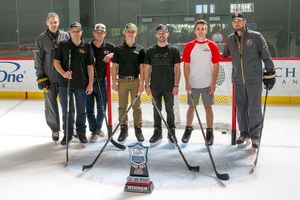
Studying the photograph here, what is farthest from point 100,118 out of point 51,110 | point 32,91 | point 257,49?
point 32,91

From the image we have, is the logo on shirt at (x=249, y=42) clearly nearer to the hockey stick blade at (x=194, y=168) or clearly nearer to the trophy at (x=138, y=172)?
the hockey stick blade at (x=194, y=168)

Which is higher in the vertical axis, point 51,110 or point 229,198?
point 51,110

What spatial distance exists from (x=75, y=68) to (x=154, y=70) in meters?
0.81

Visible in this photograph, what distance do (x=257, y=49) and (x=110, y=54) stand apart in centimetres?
154

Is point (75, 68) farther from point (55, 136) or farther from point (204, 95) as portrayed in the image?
point (204, 95)

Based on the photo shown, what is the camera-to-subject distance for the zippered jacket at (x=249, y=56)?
4102 mm

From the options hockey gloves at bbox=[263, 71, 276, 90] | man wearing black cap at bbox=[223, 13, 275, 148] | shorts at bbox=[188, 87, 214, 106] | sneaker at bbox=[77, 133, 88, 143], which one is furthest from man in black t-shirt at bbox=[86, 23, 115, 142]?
hockey gloves at bbox=[263, 71, 276, 90]

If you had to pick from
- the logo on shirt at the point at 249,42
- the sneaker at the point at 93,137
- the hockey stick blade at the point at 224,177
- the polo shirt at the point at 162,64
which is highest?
the logo on shirt at the point at 249,42

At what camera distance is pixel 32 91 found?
780 cm

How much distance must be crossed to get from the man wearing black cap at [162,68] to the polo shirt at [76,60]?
2.06 feet

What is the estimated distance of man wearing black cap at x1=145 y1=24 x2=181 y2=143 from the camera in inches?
165

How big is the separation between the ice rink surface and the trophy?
0.06 m

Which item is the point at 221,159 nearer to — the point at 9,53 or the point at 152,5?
the point at 152,5

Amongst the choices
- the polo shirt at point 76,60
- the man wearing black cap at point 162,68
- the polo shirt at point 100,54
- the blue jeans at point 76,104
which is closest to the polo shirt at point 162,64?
the man wearing black cap at point 162,68
